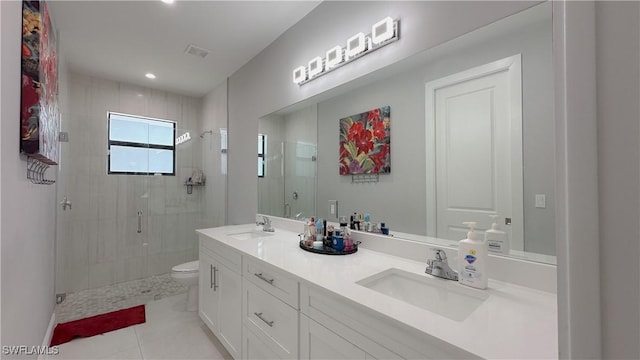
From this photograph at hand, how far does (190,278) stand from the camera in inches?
97.0

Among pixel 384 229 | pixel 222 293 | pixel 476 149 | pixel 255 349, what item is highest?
pixel 476 149

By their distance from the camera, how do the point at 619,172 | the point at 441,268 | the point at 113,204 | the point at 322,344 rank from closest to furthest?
the point at 619,172 → the point at 322,344 → the point at 441,268 → the point at 113,204

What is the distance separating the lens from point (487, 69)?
1185 mm

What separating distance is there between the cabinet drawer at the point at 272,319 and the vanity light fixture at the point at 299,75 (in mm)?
1531

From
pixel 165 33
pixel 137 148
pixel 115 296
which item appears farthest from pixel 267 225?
pixel 137 148

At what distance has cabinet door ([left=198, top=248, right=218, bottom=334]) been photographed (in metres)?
1.95

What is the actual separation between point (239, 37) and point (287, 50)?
1.61ft

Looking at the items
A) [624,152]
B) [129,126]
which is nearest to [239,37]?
[129,126]

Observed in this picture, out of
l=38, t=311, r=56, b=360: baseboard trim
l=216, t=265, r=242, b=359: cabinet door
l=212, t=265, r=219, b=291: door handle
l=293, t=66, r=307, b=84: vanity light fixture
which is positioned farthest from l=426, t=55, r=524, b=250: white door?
l=38, t=311, r=56, b=360: baseboard trim

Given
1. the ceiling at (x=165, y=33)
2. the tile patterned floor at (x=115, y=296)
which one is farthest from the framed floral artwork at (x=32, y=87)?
the tile patterned floor at (x=115, y=296)

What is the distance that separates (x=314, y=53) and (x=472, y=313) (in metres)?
1.92

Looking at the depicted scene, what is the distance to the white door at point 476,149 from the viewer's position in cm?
111

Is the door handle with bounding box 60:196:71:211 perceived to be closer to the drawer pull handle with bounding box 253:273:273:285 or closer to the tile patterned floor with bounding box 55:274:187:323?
the tile patterned floor with bounding box 55:274:187:323

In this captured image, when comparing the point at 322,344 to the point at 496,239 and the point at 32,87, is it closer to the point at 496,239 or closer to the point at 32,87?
the point at 496,239
